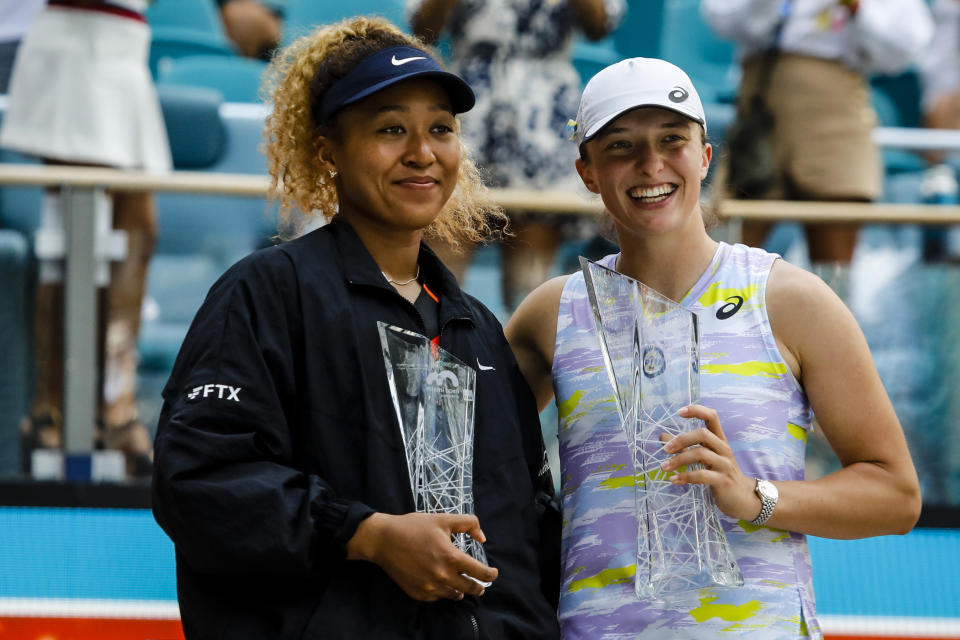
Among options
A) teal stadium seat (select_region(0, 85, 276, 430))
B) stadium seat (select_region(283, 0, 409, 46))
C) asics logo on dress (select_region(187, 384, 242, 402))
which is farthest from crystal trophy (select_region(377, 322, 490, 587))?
stadium seat (select_region(283, 0, 409, 46))

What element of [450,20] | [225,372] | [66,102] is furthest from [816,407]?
[66,102]

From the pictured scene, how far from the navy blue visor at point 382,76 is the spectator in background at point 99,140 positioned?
5.28 feet

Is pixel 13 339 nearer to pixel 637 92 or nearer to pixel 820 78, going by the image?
pixel 637 92

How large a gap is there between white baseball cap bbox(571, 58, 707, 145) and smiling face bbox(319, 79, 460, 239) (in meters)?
0.23

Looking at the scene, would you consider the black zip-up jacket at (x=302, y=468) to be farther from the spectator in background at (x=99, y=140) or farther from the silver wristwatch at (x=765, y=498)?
the spectator in background at (x=99, y=140)

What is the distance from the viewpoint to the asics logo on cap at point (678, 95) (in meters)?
1.73

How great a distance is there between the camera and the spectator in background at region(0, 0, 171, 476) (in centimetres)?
304

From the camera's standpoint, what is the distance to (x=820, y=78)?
3.66 metres

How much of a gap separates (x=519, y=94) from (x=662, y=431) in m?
Answer: 1.91

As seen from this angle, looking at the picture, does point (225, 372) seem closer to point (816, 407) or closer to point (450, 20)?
point (816, 407)

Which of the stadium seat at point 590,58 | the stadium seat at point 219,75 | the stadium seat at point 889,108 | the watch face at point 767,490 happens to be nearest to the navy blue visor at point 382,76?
the watch face at point 767,490

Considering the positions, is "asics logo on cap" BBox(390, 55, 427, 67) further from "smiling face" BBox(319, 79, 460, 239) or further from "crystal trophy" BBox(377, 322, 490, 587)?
"crystal trophy" BBox(377, 322, 490, 587)

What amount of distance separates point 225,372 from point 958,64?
3.76m

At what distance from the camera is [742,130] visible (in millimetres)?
3621
